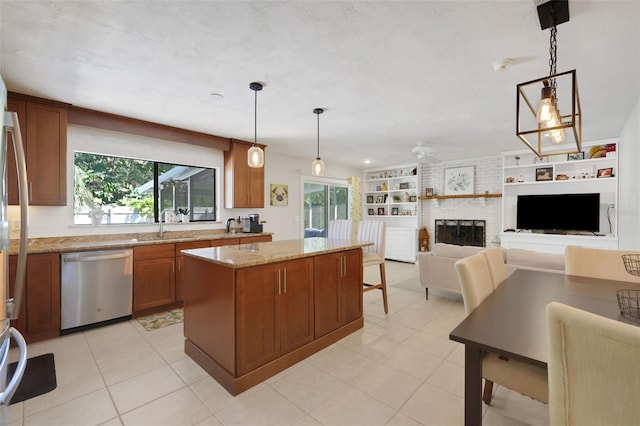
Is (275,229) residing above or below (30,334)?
above

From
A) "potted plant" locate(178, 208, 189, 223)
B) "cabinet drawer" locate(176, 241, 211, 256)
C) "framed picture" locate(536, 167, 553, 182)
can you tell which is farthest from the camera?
"framed picture" locate(536, 167, 553, 182)

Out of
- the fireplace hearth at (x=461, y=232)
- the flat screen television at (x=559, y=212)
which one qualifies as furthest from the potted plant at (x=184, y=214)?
the flat screen television at (x=559, y=212)

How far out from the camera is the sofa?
321 centimetres

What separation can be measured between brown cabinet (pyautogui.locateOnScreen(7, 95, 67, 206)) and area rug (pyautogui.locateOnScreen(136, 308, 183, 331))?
62.9 inches

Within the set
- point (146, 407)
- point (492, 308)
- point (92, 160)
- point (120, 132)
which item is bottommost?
point (146, 407)

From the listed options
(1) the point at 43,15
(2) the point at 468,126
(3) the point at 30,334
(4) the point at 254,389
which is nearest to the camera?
(1) the point at 43,15

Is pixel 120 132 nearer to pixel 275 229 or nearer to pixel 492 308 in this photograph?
pixel 275 229

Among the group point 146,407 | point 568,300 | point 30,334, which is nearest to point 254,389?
point 146,407

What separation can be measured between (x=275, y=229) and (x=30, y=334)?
3602 millimetres

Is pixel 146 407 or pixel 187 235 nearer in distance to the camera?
pixel 146 407

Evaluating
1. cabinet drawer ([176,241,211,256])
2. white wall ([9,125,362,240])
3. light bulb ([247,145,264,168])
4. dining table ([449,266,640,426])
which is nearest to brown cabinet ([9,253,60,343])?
white wall ([9,125,362,240])

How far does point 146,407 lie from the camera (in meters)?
1.87

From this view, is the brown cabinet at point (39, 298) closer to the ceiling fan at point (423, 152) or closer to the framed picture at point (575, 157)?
the ceiling fan at point (423, 152)

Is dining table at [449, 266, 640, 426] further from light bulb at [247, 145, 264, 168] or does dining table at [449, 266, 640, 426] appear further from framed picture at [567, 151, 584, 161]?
framed picture at [567, 151, 584, 161]
